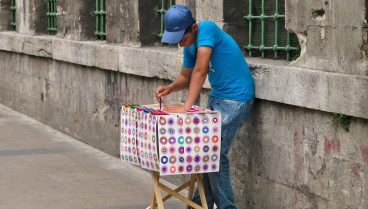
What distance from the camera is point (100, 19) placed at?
9672mm

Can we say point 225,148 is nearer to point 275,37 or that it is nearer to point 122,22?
point 275,37

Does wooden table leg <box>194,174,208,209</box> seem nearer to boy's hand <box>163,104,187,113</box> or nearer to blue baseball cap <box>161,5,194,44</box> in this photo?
boy's hand <box>163,104,187,113</box>

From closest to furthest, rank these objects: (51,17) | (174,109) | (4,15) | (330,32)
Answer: (330,32) → (174,109) → (51,17) → (4,15)

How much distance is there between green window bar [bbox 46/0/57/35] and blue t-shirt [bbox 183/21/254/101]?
636 cm

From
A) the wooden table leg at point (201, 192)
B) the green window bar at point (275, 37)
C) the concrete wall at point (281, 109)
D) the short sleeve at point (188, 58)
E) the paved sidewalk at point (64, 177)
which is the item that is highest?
the green window bar at point (275, 37)

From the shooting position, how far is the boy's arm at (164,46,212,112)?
16.3 ft

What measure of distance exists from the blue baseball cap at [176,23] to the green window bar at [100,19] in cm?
449

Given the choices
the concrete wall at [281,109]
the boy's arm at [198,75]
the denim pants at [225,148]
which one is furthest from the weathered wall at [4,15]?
the boy's arm at [198,75]

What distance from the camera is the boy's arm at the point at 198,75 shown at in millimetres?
4961

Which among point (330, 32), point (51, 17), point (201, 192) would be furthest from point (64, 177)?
point (51, 17)

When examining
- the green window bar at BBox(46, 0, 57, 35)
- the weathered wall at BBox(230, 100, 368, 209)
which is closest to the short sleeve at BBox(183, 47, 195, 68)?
the weathered wall at BBox(230, 100, 368, 209)

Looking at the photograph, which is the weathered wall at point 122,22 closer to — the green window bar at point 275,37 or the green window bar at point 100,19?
the green window bar at point 100,19

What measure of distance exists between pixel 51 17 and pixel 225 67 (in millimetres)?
6807

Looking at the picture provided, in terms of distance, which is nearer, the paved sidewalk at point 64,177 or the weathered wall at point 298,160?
the weathered wall at point 298,160
